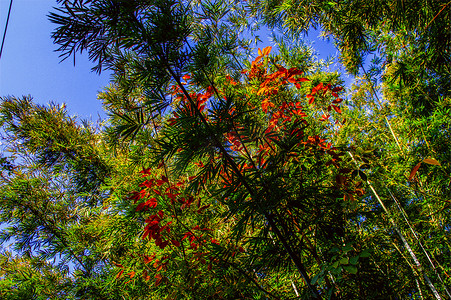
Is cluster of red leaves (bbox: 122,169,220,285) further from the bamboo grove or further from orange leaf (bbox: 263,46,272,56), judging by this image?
orange leaf (bbox: 263,46,272,56)

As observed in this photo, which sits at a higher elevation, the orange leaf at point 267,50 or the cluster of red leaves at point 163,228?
the orange leaf at point 267,50

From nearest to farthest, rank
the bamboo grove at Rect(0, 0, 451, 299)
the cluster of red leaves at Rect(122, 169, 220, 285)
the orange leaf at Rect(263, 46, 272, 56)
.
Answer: the bamboo grove at Rect(0, 0, 451, 299), the cluster of red leaves at Rect(122, 169, 220, 285), the orange leaf at Rect(263, 46, 272, 56)

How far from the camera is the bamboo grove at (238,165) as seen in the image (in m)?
0.93

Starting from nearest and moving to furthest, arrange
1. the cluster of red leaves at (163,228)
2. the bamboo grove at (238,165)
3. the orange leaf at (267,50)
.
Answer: the bamboo grove at (238,165) < the cluster of red leaves at (163,228) < the orange leaf at (267,50)

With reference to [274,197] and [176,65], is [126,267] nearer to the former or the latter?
[274,197]

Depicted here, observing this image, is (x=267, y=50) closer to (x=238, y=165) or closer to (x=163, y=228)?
(x=238, y=165)

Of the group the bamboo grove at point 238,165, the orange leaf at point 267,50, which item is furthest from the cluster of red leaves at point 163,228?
the orange leaf at point 267,50

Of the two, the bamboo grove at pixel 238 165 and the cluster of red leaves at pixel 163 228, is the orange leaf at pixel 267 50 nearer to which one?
the bamboo grove at pixel 238 165

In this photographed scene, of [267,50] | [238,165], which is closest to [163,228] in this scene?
[238,165]

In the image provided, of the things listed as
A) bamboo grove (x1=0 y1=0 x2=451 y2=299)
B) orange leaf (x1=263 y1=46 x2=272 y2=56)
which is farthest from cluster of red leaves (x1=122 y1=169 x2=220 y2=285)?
orange leaf (x1=263 y1=46 x2=272 y2=56)

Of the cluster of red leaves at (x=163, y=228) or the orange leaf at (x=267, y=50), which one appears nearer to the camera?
the cluster of red leaves at (x=163, y=228)

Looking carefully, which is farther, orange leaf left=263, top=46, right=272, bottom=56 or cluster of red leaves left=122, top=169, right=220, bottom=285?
orange leaf left=263, top=46, right=272, bottom=56

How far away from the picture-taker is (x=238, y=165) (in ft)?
3.21

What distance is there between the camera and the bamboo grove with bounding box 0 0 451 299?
925mm
